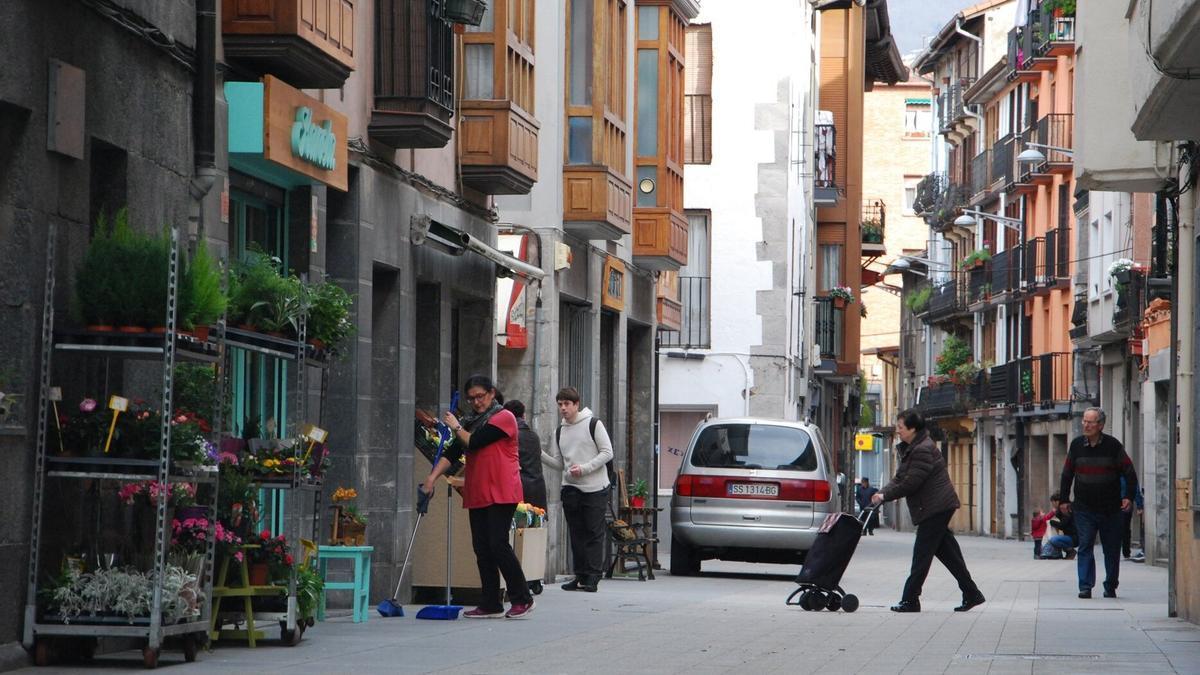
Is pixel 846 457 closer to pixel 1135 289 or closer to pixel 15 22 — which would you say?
pixel 1135 289

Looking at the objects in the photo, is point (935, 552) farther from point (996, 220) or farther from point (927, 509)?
point (996, 220)

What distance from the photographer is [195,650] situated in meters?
11.6

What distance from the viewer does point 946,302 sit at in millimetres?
75562

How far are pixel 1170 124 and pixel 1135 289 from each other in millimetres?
24265

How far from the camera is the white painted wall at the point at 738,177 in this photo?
137ft

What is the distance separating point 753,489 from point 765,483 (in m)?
0.15

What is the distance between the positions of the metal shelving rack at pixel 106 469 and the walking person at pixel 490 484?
4812mm

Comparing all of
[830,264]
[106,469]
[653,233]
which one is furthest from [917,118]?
[106,469]

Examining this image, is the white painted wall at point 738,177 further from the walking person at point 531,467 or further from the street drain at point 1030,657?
the street drain at point 1030,657

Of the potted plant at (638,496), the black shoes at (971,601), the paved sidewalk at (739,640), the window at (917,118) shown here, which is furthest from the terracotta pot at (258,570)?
the window at (917,118)

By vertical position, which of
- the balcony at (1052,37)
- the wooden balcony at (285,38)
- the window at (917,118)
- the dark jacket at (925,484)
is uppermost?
the window at (917,118)

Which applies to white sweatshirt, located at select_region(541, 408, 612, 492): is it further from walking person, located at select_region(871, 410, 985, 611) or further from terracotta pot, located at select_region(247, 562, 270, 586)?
terracotta pot, located at select_region(247, 562, 270, 586)

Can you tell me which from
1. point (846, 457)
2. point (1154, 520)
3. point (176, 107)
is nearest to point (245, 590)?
point (176, 107)

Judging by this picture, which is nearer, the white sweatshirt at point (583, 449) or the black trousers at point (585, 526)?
the black trousers at point (585, 526)
